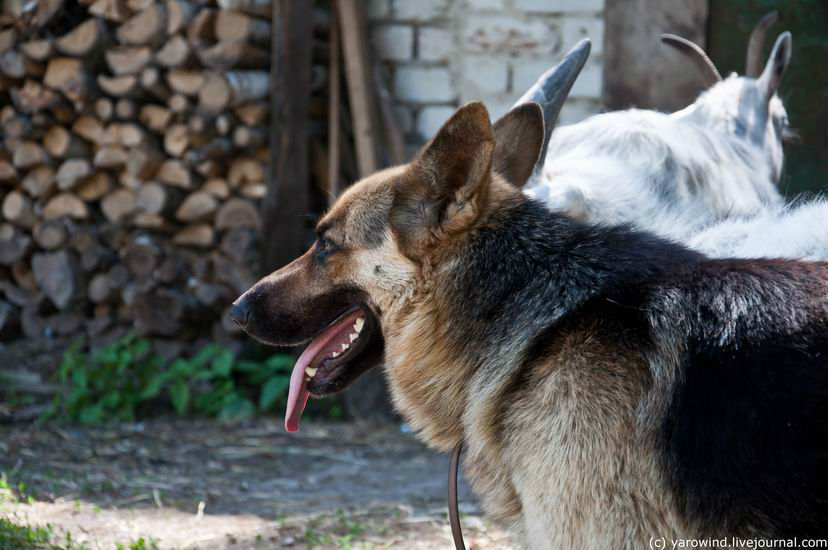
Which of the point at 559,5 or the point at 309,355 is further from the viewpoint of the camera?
the point at 559,5

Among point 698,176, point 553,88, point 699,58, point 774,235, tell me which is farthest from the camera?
point 699,58

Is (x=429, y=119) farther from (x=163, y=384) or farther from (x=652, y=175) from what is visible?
(x=652, y=175)

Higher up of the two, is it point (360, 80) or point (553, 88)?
point (553, 88)

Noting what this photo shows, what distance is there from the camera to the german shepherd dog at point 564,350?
2113 mm

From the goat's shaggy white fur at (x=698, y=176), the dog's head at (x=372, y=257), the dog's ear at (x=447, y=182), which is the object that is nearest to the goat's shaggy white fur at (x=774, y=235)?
the goat's shaggy white fur at (x=698, y=176)

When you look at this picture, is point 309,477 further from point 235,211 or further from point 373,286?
point 373,286

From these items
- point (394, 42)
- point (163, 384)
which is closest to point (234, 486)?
point (163, 384)

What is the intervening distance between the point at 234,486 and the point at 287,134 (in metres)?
2.51

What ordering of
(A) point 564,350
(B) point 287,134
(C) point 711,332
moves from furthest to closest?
1. (B) point 287,134
2. (A) point 564,350
3. (C) point 711,332

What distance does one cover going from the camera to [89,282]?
23.0 ft

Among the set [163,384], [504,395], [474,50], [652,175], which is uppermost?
[474,50]

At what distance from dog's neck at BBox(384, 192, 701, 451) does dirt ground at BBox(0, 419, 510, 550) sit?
1517 mm

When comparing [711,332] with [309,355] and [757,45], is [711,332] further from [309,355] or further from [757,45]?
[757,45]

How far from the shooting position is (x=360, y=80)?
6531 millimetres
